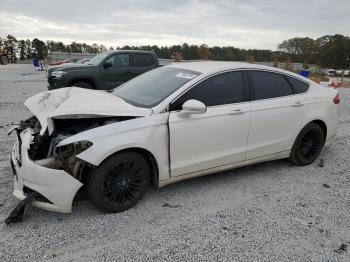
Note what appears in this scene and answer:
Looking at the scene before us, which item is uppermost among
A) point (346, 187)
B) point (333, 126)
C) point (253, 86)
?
point (253, 86)

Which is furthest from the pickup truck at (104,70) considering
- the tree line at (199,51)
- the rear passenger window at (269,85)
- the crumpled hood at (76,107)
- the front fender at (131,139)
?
the tree line at (199,51)

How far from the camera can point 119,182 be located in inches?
132

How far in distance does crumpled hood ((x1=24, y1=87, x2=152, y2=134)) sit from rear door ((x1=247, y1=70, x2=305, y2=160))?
1.55 m

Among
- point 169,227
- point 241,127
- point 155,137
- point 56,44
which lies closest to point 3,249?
point 169,227

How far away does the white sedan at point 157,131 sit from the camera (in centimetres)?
314

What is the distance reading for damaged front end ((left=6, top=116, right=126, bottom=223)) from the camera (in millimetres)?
3037

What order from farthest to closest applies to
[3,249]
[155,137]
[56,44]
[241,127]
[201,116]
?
[56,44] < [241,127] < [201,116] < [155,137] < [3,249]

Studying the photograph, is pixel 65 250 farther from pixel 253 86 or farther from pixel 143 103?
pixel 253 86

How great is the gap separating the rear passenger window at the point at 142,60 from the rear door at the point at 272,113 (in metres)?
6.81

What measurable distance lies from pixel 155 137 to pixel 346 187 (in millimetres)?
2769

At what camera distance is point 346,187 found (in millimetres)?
4320

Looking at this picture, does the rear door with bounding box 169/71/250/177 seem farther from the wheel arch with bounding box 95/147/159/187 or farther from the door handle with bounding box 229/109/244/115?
the wheel arch with bounding box 95/147/159/187

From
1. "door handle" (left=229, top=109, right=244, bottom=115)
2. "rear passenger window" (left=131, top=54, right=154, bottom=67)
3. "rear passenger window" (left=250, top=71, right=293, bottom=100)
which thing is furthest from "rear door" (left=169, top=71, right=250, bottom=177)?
"rear passenger window" (left=131, top=54, right=154, bottom=67)

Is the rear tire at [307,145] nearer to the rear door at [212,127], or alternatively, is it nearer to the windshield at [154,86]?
the rear door at [212,127]
